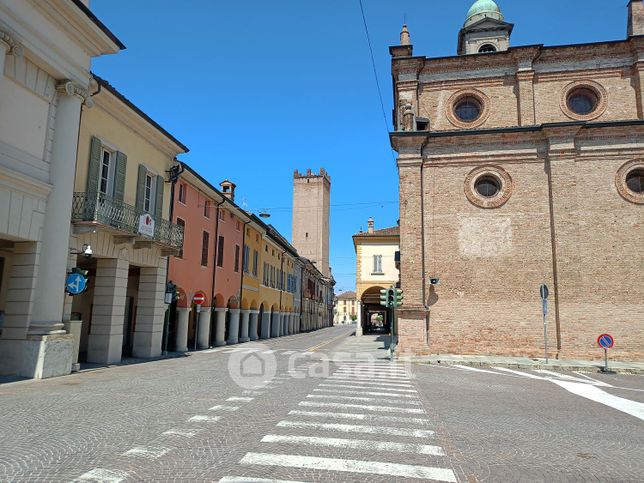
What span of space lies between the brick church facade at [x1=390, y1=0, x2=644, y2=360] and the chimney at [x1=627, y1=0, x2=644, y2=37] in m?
0.07

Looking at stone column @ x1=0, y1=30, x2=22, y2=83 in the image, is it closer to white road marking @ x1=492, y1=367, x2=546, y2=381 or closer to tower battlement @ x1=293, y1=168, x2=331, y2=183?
white road marking @ x1=492, y1=367, x2=546, y2=381

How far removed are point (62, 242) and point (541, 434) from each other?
11.8 metres

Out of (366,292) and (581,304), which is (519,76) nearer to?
(581,304)

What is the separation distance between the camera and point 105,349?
49.6ft

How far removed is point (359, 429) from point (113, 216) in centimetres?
1100

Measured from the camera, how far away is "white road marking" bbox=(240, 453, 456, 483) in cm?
486

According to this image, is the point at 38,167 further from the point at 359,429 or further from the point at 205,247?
the point at 205,247

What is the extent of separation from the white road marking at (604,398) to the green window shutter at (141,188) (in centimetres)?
1453

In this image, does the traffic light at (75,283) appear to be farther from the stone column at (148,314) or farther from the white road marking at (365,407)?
the white road marking at (365,407)

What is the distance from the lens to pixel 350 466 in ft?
16.6

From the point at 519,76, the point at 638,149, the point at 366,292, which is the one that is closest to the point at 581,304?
the point at 638,149

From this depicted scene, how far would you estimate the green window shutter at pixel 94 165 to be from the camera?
14.1m

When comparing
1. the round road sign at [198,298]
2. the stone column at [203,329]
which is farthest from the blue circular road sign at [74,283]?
the stone column at [203,329]

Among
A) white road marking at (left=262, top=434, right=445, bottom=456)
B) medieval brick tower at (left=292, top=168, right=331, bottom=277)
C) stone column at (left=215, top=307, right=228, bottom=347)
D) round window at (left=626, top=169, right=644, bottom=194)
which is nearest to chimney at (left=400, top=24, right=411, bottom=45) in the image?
round window at (left=626, top=169, right=644, bottom=194)
